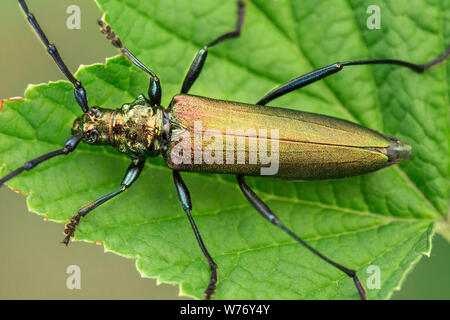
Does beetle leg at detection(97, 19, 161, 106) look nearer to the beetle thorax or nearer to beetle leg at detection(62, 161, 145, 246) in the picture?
the beetle thorax

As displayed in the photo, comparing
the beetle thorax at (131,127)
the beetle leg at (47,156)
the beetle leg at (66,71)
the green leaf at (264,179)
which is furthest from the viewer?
the beetle thorax at (131,127)

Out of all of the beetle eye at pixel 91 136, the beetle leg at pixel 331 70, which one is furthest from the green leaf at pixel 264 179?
the beetle eye at pixel 91 136

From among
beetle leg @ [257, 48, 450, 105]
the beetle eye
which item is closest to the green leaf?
beetle leg @ [257, 48, 450, 105]

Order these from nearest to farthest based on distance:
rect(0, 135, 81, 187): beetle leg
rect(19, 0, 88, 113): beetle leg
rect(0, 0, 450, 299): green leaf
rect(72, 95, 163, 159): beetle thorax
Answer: rect(0, 135, 81, 187): beetle leg, rect(0, 0, 450, 299): green leaf, rect(19, 0, 88, 113): beetle leg, rect(72, 95, 163, 159): beetle thorax

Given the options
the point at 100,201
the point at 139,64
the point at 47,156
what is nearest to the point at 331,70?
the point at 139,64

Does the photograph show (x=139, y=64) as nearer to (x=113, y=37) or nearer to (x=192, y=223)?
(x=113, y=37)

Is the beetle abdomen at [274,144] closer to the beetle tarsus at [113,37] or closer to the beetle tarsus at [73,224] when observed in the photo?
the beetle tarsus at [113,37]
